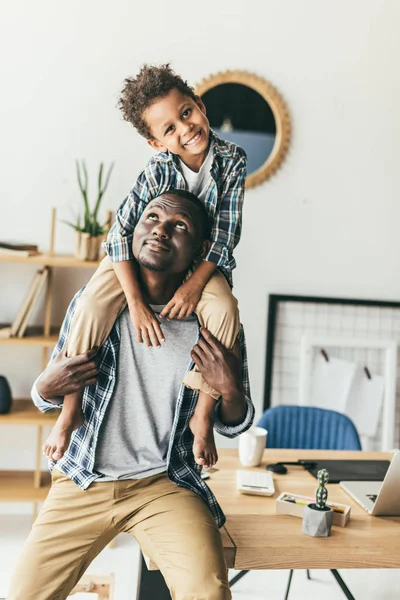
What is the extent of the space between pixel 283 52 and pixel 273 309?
1391mm

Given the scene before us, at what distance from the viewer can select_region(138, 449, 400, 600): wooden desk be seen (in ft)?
5.29

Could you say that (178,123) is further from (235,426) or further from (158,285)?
(235,426)

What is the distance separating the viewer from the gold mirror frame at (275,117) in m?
3.46

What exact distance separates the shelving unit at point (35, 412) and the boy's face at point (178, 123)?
1.44 m

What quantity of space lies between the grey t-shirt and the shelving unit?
1.47 metres

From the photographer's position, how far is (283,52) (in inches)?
137

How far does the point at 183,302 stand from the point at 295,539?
0.68 m

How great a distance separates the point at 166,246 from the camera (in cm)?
163

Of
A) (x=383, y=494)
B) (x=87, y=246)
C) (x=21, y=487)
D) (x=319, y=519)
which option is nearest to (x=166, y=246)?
(x=319, y=519)

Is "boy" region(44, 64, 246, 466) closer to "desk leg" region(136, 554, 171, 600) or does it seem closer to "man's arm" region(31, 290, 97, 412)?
"man's arm" region(31, 290, 97, 412)

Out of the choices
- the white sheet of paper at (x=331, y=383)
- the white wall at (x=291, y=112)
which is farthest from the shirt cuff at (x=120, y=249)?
the white sheet of paper at (x=331, y=383)

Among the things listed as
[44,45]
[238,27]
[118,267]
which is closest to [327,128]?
[238,27]

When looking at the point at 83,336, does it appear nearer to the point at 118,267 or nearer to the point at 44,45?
the point at 118,267

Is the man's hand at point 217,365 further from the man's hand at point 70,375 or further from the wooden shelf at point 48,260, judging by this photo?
the wooden shelf at point 48,260
